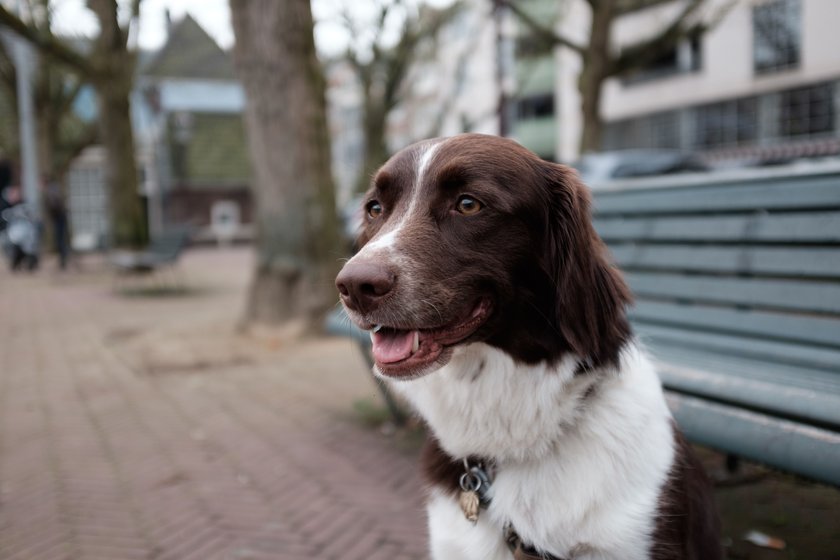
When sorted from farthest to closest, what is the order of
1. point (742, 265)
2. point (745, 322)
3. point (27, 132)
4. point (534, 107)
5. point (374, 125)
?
point (534, 107), point (27, 132), point (374, 125), point (742, 265), point (745, 322)

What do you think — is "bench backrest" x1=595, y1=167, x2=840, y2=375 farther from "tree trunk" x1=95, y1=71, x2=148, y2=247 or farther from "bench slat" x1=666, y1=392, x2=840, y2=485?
"tree trunk" x1=95, y1=71, x2=148, y2=247

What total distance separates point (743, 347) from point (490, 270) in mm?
1378

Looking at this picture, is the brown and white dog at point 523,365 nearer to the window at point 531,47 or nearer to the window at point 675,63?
the window at point 531,47

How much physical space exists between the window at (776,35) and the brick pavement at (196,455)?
22.1 meters

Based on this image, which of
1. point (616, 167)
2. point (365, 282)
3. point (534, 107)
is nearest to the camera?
point (365, 282)

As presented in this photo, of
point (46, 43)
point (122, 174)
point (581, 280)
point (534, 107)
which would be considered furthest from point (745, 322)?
point (534, 107)

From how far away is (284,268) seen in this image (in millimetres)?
6664

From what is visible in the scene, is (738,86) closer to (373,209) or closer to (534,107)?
(534,107)

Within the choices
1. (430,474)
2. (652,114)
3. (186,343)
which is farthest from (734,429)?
(652,114)

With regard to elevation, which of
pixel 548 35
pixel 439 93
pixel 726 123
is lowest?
pixel 726 123

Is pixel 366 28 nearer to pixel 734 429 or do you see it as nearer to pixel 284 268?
pixel 284 268

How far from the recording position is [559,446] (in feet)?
5.95

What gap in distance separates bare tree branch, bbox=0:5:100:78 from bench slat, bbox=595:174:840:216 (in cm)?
896

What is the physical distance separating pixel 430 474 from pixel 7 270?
1939cm
